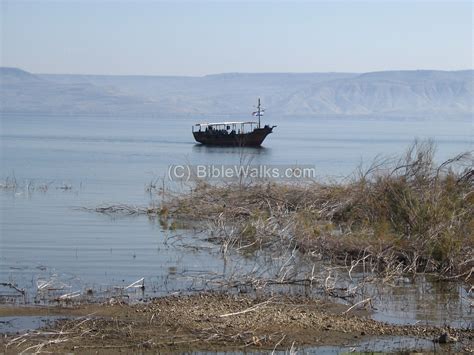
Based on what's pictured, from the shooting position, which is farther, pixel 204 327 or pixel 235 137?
pixel 235 137

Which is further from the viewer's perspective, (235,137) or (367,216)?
(235,137)

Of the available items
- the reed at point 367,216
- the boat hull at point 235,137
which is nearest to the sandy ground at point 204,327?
the reed at point 367,216

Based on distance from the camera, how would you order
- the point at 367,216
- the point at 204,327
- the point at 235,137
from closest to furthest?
the point at 204,327, the point at 367,216, the point at 235,137

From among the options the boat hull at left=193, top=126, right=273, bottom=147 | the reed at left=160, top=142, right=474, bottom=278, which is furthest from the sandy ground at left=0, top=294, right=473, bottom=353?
the boat hull at left=193, top=126, right=273, bottom=147

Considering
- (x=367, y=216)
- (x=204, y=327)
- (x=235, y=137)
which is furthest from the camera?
(x=235, y=137)

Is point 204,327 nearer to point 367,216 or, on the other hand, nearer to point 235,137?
point 367,216

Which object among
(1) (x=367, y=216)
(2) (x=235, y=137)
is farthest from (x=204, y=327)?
(2) (x=235, y=137)

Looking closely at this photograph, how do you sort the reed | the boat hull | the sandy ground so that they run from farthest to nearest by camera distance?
the boat hull → the reed → the sandy ground

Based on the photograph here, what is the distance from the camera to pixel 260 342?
11.8 m

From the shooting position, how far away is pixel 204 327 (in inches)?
483

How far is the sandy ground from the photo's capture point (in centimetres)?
1155

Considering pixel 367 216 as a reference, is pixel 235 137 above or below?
below

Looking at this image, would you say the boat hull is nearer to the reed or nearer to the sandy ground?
the reed

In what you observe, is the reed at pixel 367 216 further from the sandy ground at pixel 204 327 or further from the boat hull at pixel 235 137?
the boat hull at pixel 235 137
